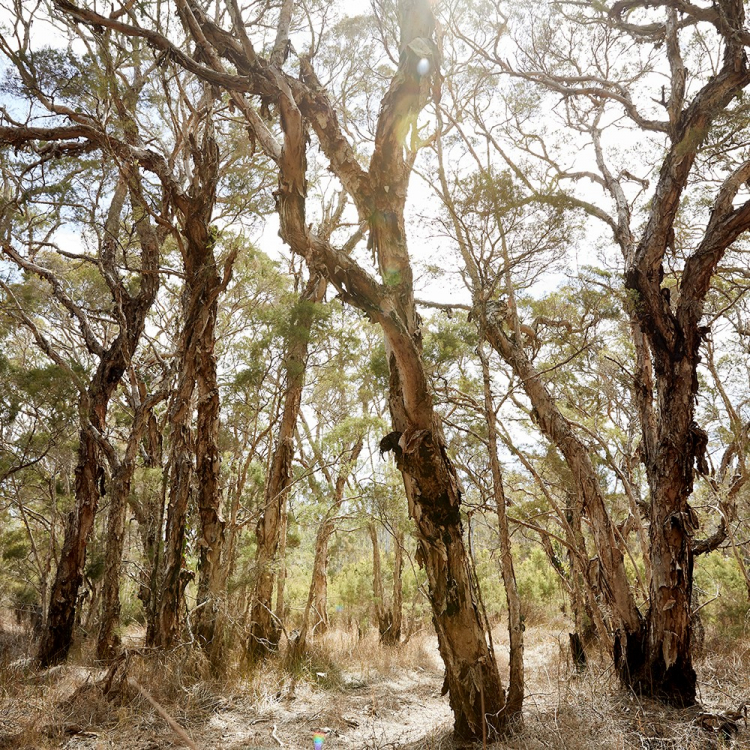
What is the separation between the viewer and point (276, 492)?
7.59 m

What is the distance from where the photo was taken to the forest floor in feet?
12.6

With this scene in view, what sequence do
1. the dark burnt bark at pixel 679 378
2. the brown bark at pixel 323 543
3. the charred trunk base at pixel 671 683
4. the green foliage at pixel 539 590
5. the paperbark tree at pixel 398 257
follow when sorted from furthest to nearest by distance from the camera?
the green foliage at pixel 539 590, the brown bark at pixel 323 543, the dark burnt bark at pixel 679 378, the charred trunk base at pixel 671 683, the paperbark tree at pixel 398 257

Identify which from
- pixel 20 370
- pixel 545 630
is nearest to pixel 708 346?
pixel 545 630

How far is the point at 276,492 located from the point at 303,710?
291 centimetres

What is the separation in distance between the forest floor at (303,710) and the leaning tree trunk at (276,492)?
0.66 metres

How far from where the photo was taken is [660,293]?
17.0 feet

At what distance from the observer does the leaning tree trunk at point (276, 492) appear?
7047mm

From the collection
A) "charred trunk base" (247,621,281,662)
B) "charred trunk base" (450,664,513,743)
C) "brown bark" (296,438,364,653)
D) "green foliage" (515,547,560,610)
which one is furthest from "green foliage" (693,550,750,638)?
"charred trunk base" (247,621,281,662)

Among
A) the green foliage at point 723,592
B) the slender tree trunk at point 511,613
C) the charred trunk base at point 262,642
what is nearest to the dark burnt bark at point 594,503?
the slender tree trunk at point 511,613

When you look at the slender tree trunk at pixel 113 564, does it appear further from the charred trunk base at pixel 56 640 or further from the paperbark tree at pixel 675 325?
the paperbark tree at pixel 675 325

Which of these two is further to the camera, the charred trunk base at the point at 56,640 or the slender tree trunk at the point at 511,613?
the charred trunk base at the point at 56,640

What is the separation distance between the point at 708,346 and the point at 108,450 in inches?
363

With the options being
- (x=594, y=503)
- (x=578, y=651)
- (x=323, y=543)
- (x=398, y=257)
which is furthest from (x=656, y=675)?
(x=323, y=543)

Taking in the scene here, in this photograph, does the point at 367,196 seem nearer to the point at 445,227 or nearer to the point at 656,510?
the point at 445,227
